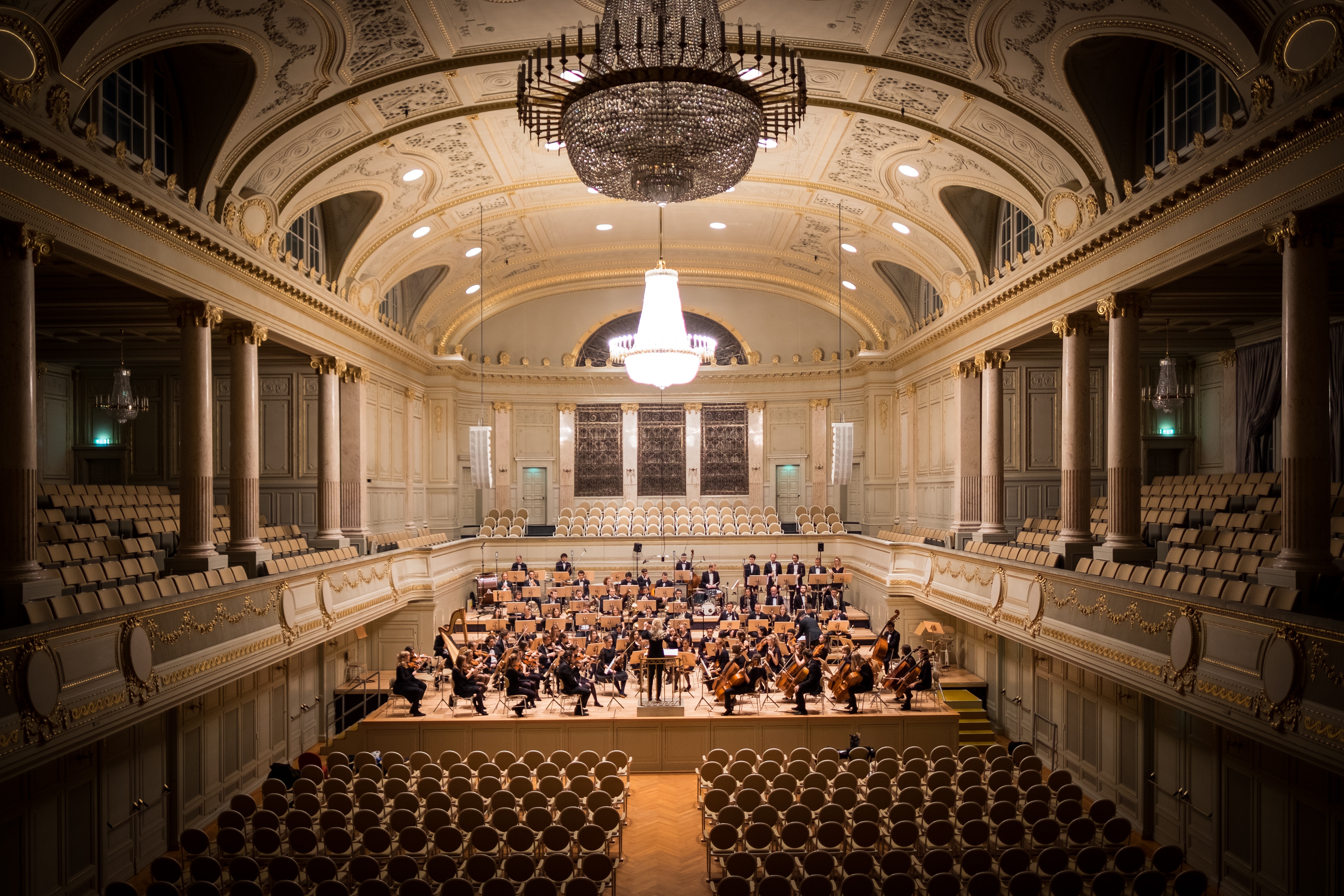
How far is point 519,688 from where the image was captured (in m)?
14.2

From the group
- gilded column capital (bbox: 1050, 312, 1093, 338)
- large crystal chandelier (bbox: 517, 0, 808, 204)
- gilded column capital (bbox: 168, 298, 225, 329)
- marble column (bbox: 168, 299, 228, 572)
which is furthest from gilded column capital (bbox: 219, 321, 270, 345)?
gilded column capital (bbox: 1050, 312, 1093, 338)

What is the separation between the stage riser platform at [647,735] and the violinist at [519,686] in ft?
1.05

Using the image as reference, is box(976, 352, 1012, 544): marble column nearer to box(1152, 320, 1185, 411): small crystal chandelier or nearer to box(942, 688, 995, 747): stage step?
box(1152, 320, 1185, 411): small crystal chandelier

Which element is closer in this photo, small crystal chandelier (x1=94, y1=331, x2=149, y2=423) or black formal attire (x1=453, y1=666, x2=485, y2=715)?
black formal attire (x1=453, y1=666, x2=485, y2=715)

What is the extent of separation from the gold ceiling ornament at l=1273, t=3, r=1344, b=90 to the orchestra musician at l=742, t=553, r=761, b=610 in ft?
45.6

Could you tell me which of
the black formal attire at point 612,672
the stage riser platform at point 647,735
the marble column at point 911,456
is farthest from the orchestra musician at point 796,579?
the stage riser platform at point 647,735

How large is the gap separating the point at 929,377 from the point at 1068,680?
9298mm

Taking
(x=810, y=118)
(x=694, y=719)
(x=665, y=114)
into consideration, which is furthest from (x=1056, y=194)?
(x=694, y=719)

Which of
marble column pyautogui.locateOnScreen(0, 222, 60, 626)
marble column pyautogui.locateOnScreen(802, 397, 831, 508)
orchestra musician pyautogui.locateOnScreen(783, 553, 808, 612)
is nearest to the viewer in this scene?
marble column pyautogui.locateOnScreen(0, 222, 60, 626)

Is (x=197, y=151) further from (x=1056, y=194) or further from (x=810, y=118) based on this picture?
(x=1056, y=194)

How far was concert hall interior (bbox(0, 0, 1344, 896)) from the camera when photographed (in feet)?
27.7

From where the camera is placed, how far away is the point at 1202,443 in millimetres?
19547

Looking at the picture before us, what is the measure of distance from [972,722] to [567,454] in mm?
14108

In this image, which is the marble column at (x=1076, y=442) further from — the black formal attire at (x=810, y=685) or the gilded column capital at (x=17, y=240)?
the gilded column capital at (x=17, y=240)
